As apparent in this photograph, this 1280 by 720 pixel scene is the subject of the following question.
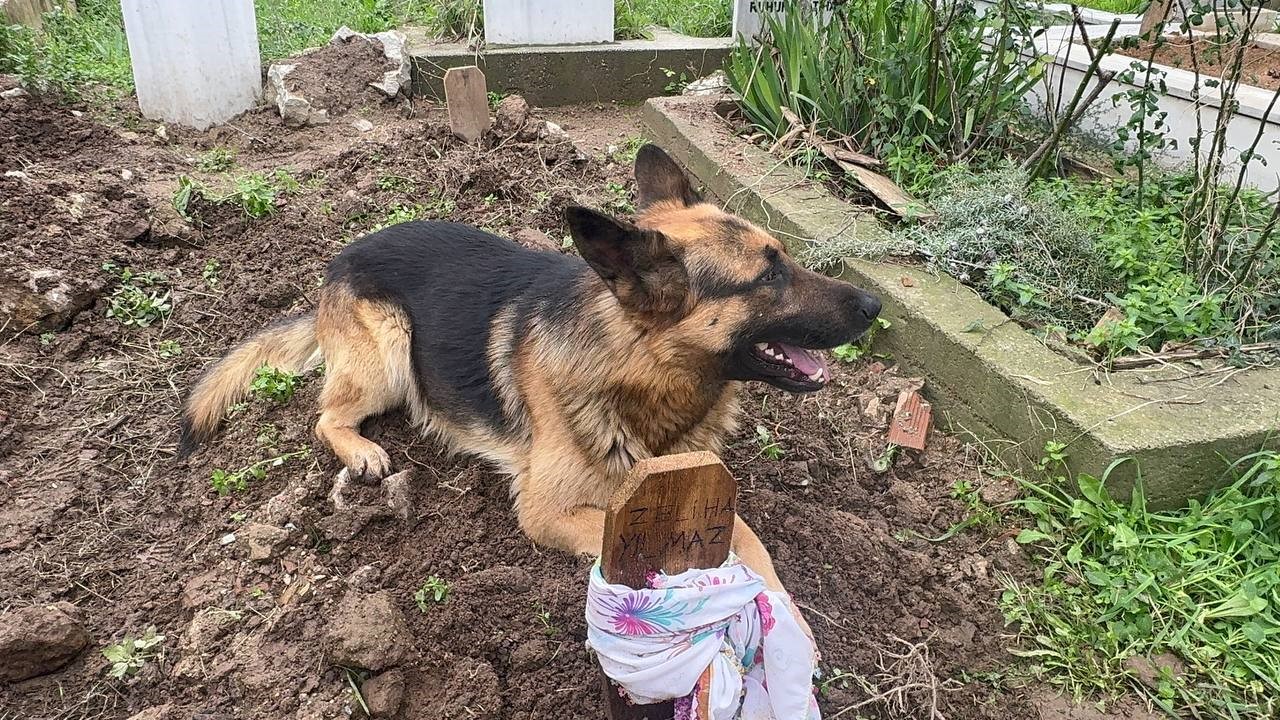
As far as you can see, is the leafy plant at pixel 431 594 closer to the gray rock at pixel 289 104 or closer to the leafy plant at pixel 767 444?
the leafy plant at pixel 767 444

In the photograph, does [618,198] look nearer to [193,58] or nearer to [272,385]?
[272,385]

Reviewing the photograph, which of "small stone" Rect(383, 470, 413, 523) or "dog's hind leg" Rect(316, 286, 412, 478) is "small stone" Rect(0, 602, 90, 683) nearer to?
Result: "small stone" Rect(383, 470, 413, 523)

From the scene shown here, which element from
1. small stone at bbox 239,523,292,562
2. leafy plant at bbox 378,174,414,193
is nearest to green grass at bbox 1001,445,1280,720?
small stone at bbox 239,523,292,562

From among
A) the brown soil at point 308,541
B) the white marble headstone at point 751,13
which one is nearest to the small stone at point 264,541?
the brown soil at point 308,541

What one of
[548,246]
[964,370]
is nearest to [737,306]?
[964,370]

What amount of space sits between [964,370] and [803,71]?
10.0 ft

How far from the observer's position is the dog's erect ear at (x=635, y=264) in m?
2.37

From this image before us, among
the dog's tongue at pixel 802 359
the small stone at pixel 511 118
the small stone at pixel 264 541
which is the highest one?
the small stone at pixel 511 118

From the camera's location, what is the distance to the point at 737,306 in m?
2.69

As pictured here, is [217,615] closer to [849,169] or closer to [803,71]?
→ [849,169]

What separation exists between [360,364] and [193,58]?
15.2 feet

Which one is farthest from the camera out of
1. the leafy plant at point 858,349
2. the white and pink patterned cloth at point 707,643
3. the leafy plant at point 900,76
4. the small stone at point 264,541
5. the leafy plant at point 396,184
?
the leafy plant at point 396,184

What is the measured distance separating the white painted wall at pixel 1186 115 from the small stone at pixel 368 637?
13.5 ft

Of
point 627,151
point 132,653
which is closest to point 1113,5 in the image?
point 627,151
